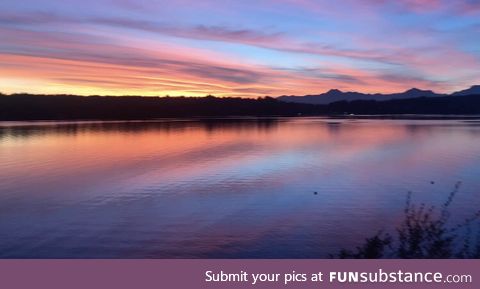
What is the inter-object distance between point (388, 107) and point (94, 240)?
521ft

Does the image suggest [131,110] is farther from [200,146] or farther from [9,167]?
[9,167]

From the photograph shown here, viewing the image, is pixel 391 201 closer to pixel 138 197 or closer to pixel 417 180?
pixel 417 180

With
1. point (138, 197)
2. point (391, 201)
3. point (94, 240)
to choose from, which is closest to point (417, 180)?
point (391, 201)

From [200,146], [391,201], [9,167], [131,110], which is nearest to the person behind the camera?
[391,201]

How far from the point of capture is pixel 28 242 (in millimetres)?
11047

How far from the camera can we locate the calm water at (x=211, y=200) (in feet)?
35.8

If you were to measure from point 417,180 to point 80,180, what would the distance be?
14.1m

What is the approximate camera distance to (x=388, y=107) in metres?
160

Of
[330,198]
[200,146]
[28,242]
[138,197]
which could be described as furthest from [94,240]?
[200,146]

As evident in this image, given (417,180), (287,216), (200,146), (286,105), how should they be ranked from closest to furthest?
(287,216) < (417,180) < (200,146) < (286,105)

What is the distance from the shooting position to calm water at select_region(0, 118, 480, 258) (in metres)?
10.9

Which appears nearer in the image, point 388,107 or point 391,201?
point 391,201

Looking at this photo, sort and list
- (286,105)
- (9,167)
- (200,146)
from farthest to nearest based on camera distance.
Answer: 1. (286,105)
2. (200,146)
3. (9,167)

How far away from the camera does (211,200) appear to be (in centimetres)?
1564
